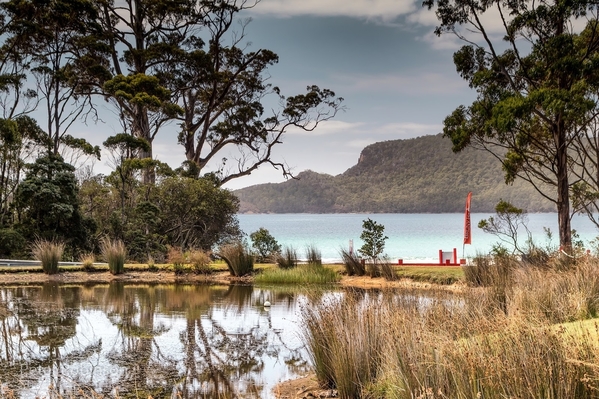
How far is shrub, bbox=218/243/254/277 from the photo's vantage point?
52.2 ft

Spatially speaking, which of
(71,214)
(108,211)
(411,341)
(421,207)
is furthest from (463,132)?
(421,207)

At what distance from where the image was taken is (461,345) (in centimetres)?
355

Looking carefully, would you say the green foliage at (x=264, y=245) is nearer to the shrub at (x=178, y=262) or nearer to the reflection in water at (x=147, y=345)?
the shrub at (x=178, y=262)

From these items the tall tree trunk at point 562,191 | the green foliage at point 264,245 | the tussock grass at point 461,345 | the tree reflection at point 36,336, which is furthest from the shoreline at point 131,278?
the tussock grass at point 461,345

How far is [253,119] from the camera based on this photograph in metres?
30.6

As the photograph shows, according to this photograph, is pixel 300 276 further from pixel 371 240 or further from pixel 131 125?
pixel 131 125

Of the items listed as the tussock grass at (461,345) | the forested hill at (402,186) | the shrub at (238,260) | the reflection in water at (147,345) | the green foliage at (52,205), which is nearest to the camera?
the tussock grass at (461,345)

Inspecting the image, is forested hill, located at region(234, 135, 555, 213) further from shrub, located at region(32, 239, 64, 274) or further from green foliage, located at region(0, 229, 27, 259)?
shrub, located at region(32, 239, 64, 274)

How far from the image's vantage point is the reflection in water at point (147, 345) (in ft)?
18.6

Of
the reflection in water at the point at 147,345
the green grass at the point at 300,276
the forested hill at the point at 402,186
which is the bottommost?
the reflection in water at the point at 147,345

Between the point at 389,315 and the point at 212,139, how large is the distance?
27.2 meters

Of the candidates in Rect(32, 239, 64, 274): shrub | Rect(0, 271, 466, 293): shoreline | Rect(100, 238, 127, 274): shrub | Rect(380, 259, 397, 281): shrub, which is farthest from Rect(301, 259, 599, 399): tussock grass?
Rect(32, 239, 64, 274): shrub

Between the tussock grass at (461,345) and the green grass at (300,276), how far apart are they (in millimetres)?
7327

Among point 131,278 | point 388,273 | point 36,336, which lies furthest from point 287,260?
point 36,336
